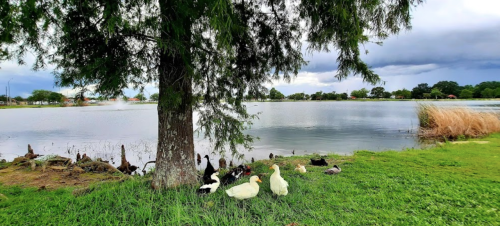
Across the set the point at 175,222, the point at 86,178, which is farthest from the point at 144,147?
the point at 175,222

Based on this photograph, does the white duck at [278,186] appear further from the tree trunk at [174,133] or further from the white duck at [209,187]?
the tree trunk at [174,133]

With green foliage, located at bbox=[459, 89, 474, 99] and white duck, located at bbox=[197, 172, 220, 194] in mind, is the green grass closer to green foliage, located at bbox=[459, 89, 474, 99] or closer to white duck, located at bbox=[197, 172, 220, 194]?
white duck, located at bbox=[197, 172, 220, 194]

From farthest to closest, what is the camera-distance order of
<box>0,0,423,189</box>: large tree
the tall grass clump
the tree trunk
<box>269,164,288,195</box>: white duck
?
the tall grass clump → the tree trunk → <box>269,164,288,195</box>: white duck → <box>0,0,423,189</box>: large tree

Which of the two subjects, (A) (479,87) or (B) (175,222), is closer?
(B) (175,222)

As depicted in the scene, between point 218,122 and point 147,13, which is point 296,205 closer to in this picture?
point 218,122

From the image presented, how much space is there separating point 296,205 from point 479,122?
13.6m

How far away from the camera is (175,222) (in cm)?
295

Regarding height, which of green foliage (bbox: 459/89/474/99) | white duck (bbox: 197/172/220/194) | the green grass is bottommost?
the green grass

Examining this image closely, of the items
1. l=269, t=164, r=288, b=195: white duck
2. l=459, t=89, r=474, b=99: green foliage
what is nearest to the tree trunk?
l=269, t=164, r=288, b=195: white duck

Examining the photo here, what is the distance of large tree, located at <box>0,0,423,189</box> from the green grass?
0.80m

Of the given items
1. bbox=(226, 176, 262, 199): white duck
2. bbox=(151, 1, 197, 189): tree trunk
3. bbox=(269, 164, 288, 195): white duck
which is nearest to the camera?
bbox=(226, 176, 262, 199): white duck

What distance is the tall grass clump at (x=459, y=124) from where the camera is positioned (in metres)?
11.8

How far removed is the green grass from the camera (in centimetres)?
305

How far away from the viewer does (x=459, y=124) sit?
1205 cm
